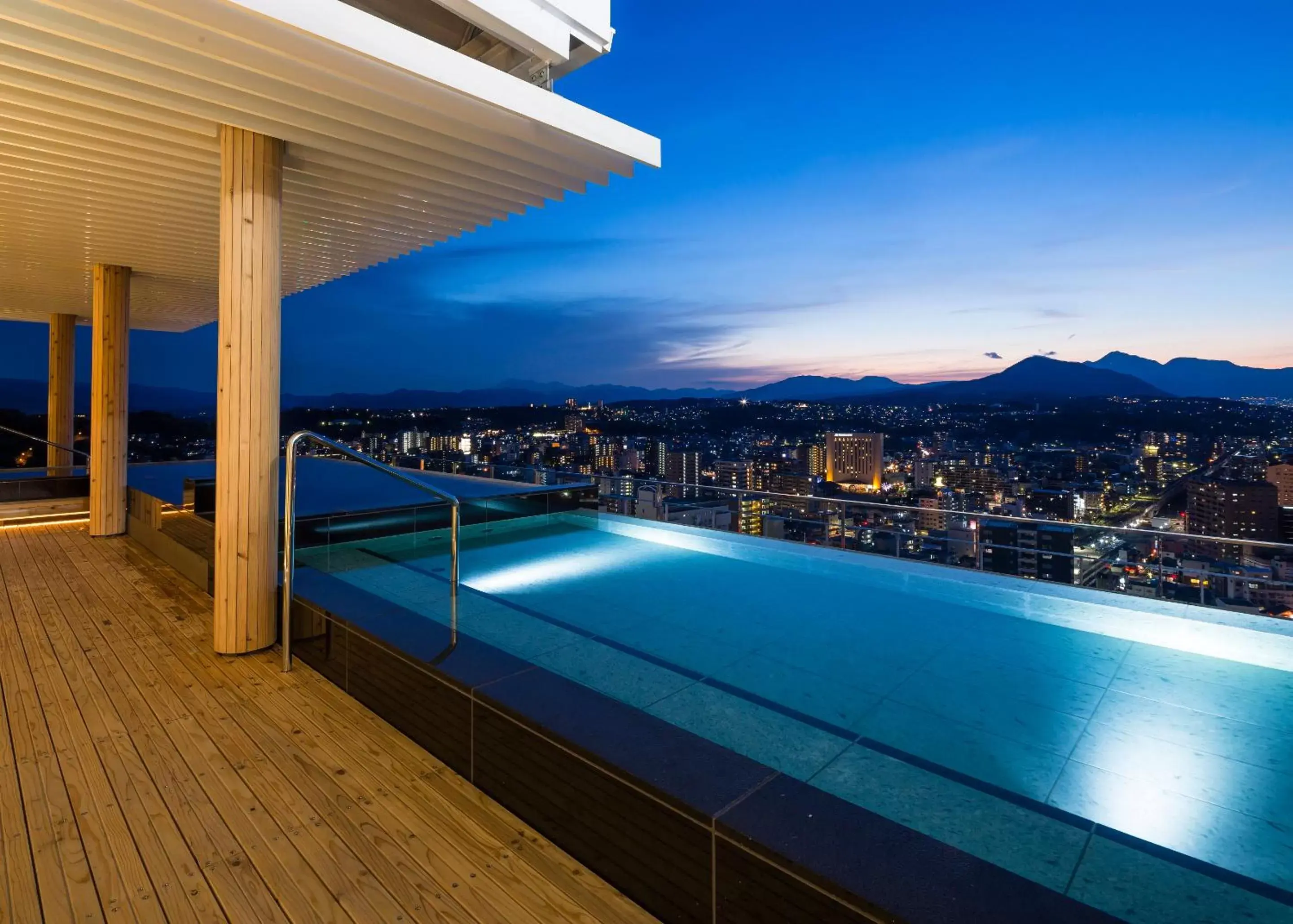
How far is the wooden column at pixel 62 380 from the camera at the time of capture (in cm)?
927

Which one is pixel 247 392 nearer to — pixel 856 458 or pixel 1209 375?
pixel 856 458

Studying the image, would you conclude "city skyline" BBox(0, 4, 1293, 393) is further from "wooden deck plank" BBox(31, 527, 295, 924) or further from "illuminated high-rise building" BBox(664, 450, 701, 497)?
"wooden deck plank" BBox(31, 527, 295, 924)

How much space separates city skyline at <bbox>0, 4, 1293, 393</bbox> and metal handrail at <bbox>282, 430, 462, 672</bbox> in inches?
123

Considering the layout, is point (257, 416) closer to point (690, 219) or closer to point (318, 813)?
point (318, 813)

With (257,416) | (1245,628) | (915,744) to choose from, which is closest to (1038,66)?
(1245,628)

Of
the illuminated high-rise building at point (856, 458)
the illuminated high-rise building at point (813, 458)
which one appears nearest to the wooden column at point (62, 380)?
the illuminated high-rise building at point (813, 458)

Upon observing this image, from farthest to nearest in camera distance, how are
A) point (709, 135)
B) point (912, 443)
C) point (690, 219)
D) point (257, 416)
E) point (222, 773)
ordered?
point (690, 219) → point (709, 135) → point (912, 443) → point (257, 416) → point (222, 773)

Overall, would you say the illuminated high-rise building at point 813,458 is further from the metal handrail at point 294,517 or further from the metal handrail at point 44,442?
the metal handrail at point 44,442

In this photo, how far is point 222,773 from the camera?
2223 mm

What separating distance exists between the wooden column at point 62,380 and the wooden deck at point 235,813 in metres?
8.08

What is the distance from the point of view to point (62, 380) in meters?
9.34

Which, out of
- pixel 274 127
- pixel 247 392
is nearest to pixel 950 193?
pixel 274 127

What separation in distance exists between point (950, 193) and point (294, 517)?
14.7 metres

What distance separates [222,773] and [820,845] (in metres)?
2.06
